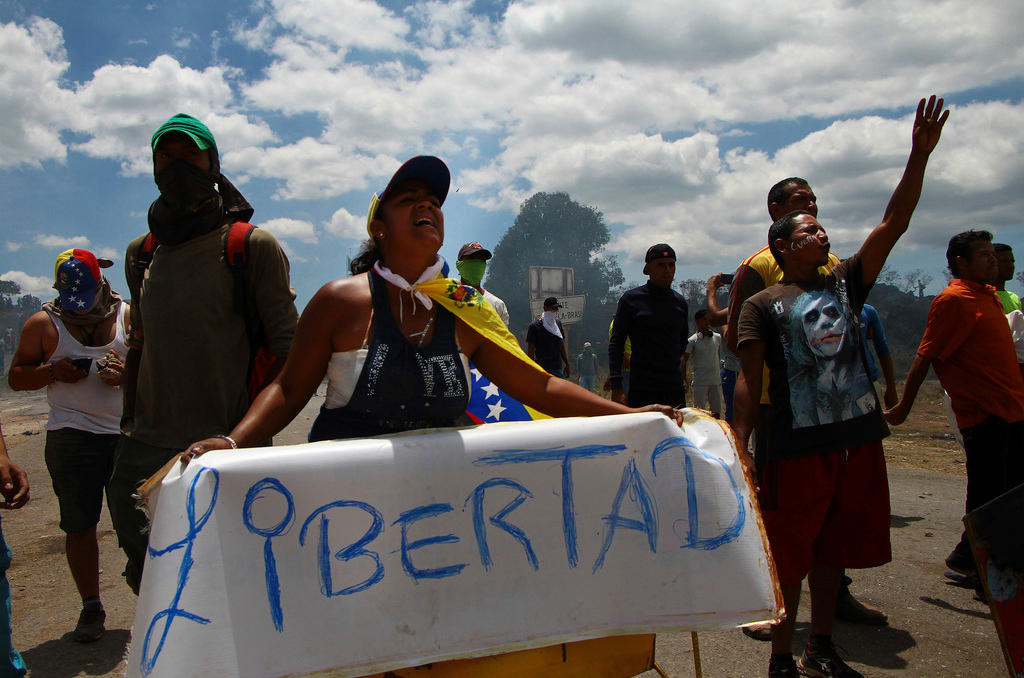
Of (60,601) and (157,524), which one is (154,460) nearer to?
(157,524)

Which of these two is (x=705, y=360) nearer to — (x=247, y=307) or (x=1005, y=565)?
(x=1005, y=565)

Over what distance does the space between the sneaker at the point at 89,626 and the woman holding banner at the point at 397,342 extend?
2.44 metres

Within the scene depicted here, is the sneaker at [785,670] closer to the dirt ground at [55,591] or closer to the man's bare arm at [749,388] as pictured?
the man's bare arm at [749,388]

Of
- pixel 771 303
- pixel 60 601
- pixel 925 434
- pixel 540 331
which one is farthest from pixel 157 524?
pixel 925 434

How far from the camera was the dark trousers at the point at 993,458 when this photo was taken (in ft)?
12.9

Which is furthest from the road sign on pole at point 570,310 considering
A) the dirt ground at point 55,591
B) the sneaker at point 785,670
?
the sneaker at point 785,670

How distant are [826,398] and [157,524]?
2.46 meters

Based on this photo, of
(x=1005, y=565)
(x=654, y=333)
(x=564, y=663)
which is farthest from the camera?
(x=654, y=333)

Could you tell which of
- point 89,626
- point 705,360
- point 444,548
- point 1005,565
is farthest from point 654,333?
point 705,360

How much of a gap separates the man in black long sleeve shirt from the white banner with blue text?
125 inches

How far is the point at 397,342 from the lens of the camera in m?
2.08

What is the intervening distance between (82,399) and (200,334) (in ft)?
5.59

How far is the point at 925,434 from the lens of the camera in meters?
11.6

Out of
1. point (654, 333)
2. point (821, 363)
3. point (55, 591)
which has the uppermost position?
point (654, 333)
